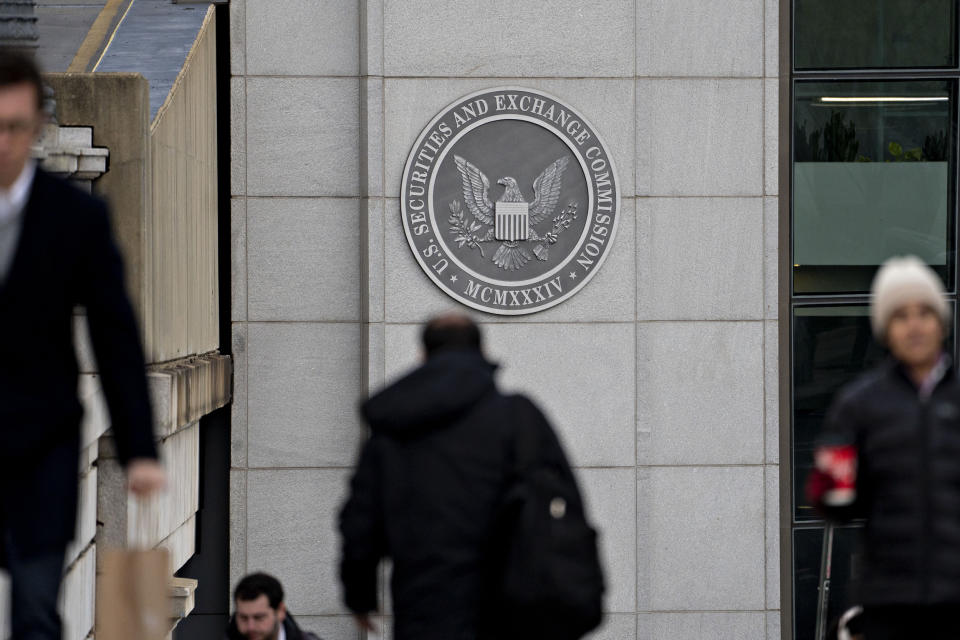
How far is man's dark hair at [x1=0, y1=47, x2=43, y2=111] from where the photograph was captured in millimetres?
3545

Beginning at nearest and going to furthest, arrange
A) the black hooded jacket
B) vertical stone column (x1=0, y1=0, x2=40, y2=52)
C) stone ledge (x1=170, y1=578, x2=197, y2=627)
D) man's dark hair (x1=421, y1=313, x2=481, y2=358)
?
the black hooded jacket, man's dark hair (x1=421, y1=313, x2=481, y2=358), vertical stone column (x1=0, y1=0, x2=40, y2=52), stone ledge (x1=170, y1=578, x2=197, y2=627)

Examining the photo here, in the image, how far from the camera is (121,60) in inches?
381

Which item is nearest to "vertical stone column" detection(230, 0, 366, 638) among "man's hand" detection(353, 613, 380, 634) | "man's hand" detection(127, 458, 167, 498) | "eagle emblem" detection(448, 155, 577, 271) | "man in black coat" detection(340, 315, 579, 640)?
"eagle emblem" detection(448, 155, 577, 271)

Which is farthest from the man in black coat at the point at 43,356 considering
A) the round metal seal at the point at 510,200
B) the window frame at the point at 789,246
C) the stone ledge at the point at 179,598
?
the window frame at the point at 789,246

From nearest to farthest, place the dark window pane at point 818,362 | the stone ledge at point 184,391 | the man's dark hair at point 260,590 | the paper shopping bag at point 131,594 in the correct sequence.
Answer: the paper shopping bag at point 131,594 < the man's dark hair at point 260,590 < the stone ledge at point 184,391 < the dark window pane at point 818,362

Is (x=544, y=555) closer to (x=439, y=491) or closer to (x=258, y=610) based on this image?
(x=439, y=491)

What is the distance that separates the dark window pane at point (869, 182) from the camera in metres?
10.5

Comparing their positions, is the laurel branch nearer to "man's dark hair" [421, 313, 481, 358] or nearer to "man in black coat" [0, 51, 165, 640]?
"man's dark hair" [421, 313, 481, 358]

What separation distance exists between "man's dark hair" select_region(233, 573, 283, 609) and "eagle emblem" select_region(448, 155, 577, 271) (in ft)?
11.9

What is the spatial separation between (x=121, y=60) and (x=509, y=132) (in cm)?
258

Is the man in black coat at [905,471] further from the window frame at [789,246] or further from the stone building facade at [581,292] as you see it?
the window frame at [789,246]

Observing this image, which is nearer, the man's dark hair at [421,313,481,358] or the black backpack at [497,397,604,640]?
the black backpack at [497,397,604,640]

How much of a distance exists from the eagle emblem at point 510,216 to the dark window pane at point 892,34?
228cm

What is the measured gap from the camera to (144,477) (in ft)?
11.4
